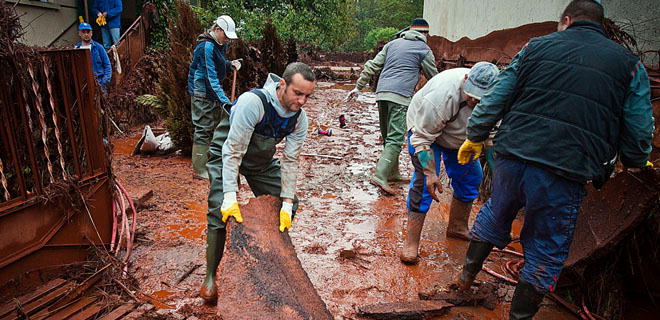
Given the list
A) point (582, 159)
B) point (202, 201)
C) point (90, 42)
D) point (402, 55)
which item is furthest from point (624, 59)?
point (90, 42)

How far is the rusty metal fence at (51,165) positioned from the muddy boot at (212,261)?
103cm

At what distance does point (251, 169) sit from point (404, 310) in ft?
4.74

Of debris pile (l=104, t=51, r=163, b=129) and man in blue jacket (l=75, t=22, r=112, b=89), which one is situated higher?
man in blue jacket (l=75, t=22, r=112, b=89)

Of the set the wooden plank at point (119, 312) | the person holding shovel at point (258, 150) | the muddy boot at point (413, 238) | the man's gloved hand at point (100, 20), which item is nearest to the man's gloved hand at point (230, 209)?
the person holding shovel at point (258, 150)

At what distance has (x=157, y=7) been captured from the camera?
40.0 feet

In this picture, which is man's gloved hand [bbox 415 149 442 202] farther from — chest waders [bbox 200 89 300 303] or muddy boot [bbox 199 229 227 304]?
muddy boot [bbox 199 229 227 304]

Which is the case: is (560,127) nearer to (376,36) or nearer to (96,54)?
(96,54)

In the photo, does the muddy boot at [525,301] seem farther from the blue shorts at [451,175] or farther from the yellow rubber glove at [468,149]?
the blue shorts at [451,175]

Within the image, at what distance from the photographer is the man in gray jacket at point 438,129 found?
3100mm

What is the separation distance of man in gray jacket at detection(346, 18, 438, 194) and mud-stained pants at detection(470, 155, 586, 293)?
2685 mm

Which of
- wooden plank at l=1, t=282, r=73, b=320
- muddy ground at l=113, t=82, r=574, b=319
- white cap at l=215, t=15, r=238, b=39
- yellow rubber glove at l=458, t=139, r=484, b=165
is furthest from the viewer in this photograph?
white cap at l=215, t=15, r=238, b=39

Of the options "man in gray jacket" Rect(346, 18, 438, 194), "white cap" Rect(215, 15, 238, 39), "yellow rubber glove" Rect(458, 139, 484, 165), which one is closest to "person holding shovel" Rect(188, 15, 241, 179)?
"white cap" Rect(215, 15, 238, 39)

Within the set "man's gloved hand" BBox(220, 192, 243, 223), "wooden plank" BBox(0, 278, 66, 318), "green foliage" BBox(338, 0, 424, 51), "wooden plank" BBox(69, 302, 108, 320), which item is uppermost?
"green foliage" BBox(338, 0, 424, 51)

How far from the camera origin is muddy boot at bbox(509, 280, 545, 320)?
260 cm
